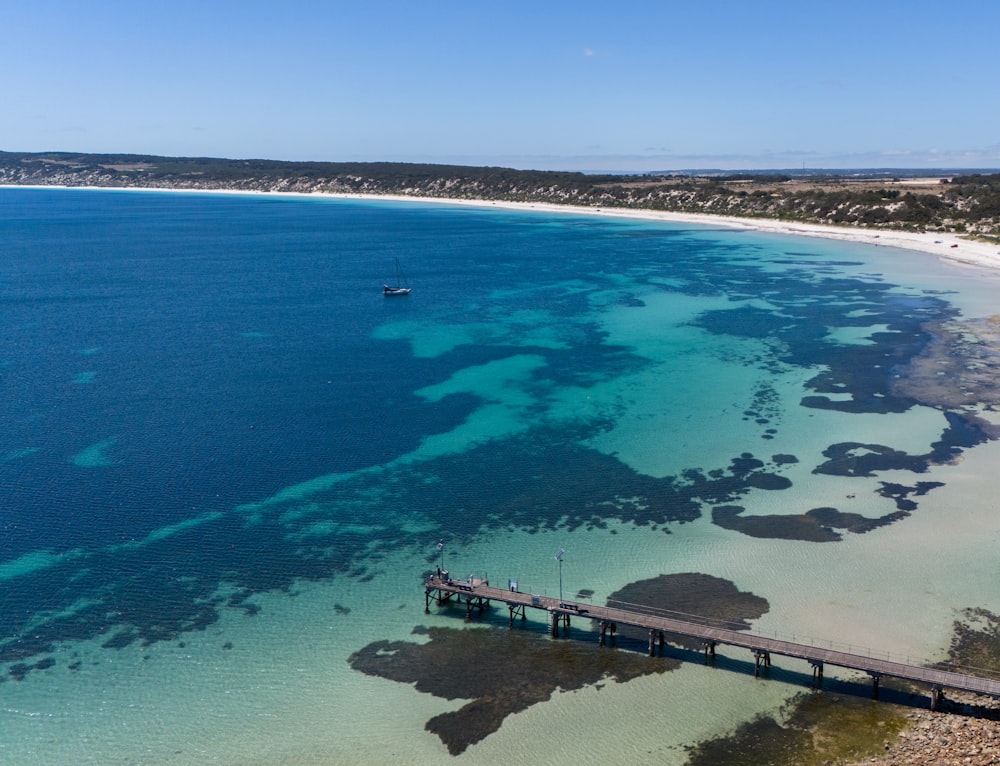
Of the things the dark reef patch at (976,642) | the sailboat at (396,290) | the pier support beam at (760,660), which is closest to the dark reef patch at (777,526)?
the dark reef patch at (976,642)

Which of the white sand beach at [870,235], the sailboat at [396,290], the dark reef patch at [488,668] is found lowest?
the dark reef patch at [488,668]

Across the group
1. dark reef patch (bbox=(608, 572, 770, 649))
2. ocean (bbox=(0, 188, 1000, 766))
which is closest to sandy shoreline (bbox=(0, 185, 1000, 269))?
ocean (bbox=(0, 188, 1000, 766))

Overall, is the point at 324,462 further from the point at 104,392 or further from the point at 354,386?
the point at 104,392

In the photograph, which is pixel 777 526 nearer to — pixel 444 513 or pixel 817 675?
pixel 817 675

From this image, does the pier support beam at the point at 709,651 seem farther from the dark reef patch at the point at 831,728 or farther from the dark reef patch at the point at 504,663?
the dark reef patch at the point at 831,728

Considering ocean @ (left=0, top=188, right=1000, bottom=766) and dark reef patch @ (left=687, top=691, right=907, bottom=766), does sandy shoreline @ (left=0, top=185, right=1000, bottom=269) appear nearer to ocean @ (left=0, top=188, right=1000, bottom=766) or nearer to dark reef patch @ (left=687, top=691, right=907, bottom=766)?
ocean @ (left=0, top=188, right=1000, bottom=766)

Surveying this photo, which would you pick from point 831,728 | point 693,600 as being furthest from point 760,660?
point 693,600
